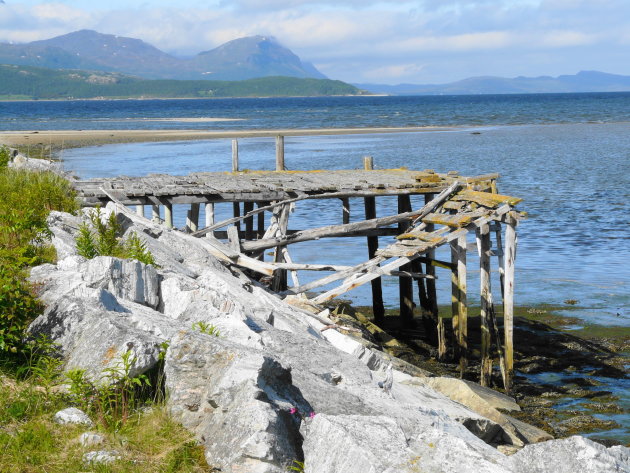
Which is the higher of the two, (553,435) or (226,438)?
(226,438)

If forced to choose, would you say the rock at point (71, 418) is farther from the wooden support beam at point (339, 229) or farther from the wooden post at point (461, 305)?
the wooden post at point (461, 305)

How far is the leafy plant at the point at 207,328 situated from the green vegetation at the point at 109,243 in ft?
5.94

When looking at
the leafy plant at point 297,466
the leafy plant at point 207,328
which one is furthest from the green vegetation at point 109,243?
the leafy plant at point 297,466

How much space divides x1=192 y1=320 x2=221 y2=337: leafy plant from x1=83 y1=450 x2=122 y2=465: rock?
1528mm

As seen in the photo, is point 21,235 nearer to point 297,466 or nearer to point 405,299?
point 297,466

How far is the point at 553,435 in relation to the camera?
10414 mm

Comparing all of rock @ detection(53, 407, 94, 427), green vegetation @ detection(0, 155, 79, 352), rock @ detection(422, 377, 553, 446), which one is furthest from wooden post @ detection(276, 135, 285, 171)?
rock @ detection(53, 407, 94, 427)

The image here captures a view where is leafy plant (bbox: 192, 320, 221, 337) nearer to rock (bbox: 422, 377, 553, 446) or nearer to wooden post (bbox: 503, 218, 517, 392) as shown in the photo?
rock (bbox: 422, 377, 553, 446)

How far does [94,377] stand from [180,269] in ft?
11.7

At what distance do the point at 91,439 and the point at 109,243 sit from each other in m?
4.53

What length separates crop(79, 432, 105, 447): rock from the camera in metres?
5.56

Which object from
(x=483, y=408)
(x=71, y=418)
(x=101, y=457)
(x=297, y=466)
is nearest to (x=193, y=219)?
(x=483, y=408)

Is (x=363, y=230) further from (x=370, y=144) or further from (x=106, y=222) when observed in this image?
(x=370, y=144)

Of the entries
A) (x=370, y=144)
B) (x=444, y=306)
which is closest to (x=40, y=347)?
(x=444, y=306)
